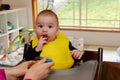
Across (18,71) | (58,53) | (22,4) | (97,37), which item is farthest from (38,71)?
(22,4)

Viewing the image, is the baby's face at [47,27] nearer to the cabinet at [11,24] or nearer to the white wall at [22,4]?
A: the cabinet at [11,24]

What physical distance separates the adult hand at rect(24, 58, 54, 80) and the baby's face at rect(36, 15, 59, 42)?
36 cm

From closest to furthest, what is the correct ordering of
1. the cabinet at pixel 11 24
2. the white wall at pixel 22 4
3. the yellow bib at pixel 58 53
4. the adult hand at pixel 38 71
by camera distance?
the adult hand at pixel 38 71
the yellow bib at pixel 58 53
the cabinet at pixel 11 24
the white wall at pixel 22 4

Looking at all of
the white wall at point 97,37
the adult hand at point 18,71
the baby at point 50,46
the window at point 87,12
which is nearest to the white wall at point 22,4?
the white wall at point 97,37

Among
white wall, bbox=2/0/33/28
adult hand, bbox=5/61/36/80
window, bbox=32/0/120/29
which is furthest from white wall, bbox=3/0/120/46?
Answer: adult hand, bbox=5/61/36/80

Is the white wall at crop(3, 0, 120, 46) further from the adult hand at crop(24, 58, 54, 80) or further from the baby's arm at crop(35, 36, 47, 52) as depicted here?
the adult hand at crop(24, 58, 54, 80)

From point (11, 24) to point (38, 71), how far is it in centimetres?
217

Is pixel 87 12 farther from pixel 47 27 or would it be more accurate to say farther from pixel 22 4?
pixel 47 27

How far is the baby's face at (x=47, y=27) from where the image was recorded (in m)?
0.97

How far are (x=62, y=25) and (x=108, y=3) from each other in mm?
710

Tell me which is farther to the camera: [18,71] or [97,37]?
[97,37]

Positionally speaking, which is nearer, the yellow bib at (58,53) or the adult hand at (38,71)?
the adult hand at (38,71)

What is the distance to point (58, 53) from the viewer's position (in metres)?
0.92

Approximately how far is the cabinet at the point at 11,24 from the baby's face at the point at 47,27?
147 cm
